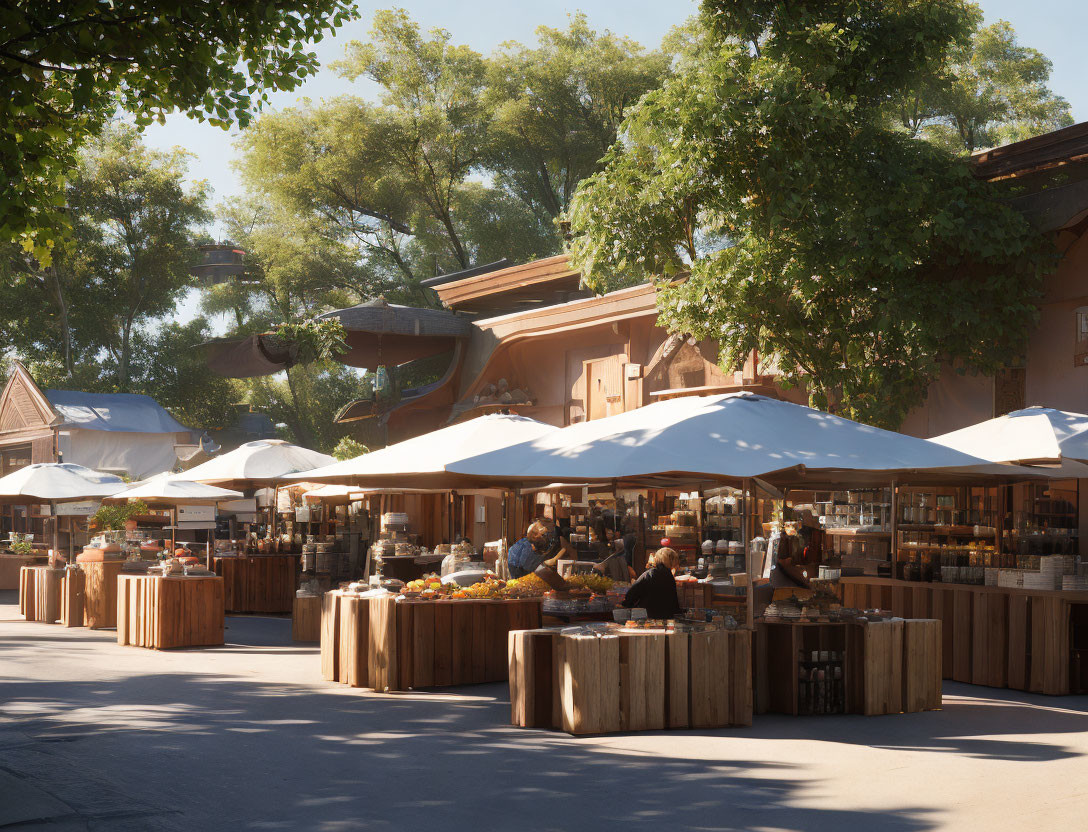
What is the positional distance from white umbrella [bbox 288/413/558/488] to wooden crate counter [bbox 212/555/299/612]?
791 cm

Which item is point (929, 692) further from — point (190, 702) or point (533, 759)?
point (190, 702)

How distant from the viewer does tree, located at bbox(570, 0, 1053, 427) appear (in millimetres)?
15680

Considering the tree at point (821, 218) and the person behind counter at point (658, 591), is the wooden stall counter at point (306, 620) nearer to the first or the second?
the tree at point (821, 218)

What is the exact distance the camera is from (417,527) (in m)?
27.5

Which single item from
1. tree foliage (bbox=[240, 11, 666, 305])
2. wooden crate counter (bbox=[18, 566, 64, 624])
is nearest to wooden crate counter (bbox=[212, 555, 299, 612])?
wooden crate counter (bbox=[18, 566, 64, 624])

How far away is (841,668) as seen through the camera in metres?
10.5

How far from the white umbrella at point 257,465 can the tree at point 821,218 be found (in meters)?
6.41

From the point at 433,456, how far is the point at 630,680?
4601mm

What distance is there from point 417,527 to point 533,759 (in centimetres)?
1947

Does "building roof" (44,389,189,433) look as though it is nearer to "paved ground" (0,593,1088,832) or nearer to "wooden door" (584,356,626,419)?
"wooden door" (584,356,626,419)

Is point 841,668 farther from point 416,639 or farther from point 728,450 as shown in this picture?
point 416,639

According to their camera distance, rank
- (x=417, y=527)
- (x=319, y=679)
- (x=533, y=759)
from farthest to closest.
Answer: (x=417, y=527) → (x=319, y=679) → (x=533, y=759)

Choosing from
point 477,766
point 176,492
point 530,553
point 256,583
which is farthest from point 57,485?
point 477,766

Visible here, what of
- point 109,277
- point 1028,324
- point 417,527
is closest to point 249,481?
point 417,527
